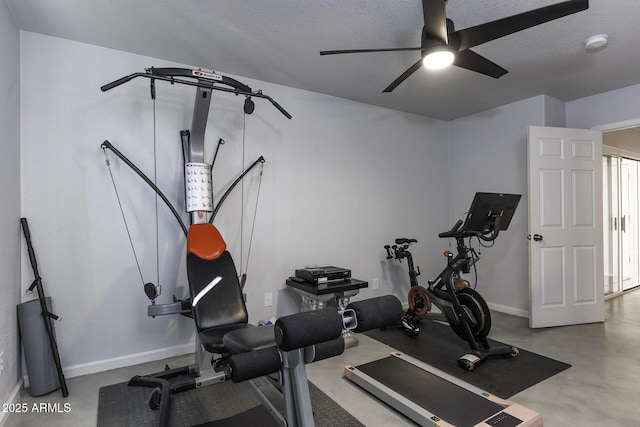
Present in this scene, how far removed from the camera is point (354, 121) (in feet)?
13.5

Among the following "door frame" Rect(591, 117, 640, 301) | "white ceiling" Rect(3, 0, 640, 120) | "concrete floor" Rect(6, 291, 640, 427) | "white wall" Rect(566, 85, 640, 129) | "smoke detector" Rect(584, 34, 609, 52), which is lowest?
"concrete floor" Rect(6, 291, 640, 427)

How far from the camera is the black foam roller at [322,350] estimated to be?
4.27 feet

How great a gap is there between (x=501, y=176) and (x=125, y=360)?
14.6ft

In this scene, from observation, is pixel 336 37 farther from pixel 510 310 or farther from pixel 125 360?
pixel 510 310

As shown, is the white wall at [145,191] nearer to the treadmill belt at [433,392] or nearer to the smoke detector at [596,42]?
the treadmill belt at [433,392]

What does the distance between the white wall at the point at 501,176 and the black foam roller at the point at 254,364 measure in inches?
150

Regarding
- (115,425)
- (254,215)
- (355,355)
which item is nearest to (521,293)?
(355,355)

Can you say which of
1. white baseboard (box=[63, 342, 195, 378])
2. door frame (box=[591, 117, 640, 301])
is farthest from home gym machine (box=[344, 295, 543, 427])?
door frame (box=[591, 117, 640, 301])

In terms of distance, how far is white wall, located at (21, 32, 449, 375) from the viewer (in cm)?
257

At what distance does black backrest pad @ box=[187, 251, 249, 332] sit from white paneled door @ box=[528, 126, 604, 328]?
3070 millimetres

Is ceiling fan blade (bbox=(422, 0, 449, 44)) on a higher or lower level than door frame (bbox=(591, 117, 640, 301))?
higher

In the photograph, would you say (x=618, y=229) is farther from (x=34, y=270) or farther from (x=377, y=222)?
(x=34, y=270)

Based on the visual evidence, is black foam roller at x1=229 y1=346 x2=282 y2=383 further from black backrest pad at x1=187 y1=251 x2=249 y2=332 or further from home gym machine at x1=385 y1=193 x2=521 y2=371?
home gym machine at x1=385 y1=193 x2=521 y2=371

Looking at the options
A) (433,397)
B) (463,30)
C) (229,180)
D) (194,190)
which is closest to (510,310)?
(433,397)
